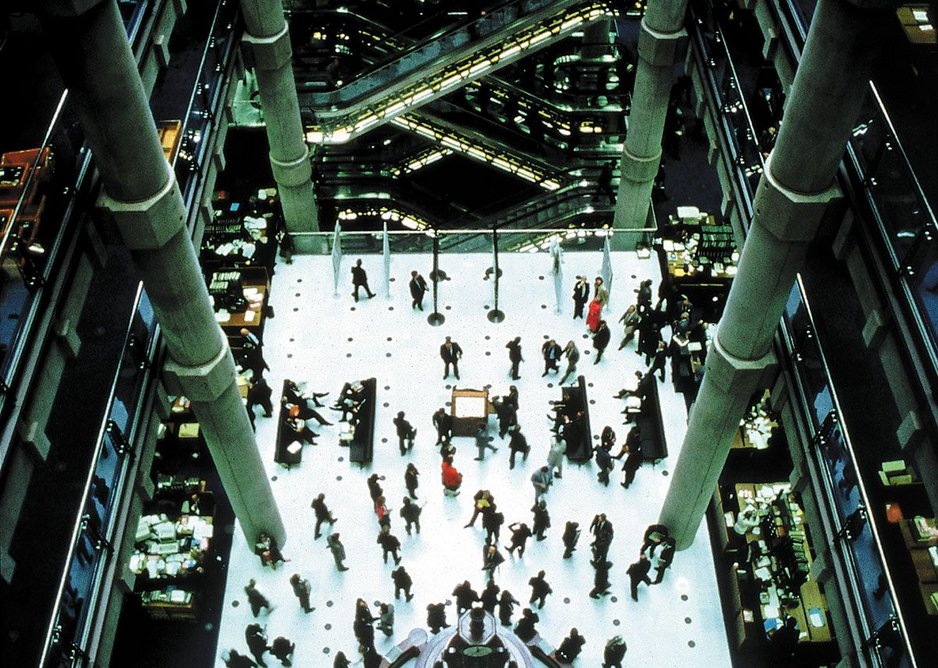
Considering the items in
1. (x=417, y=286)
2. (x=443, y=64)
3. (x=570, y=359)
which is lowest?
(x=570, y=359)

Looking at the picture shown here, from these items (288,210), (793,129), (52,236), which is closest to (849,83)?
(793,129)

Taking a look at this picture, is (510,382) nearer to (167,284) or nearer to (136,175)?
(167,284)

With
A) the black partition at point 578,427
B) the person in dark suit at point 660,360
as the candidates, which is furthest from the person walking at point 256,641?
the person in dark suit at point 660,360

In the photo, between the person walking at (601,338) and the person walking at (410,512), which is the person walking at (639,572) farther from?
the person walking at (601,338)

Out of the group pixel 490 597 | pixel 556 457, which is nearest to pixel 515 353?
pixel 556 457

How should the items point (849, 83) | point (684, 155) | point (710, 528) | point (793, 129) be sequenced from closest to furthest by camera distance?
point (849, 83)
point (793, 129)
point (710, 528)
point (684, 155)

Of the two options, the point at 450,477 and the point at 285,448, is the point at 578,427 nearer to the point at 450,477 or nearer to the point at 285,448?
the point at 450,477

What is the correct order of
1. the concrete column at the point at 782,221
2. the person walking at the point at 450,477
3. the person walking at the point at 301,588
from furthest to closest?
the person walking at the point at 450,477 < the person walking at the point at 301,588 < the concrete column at the point at 782,221
